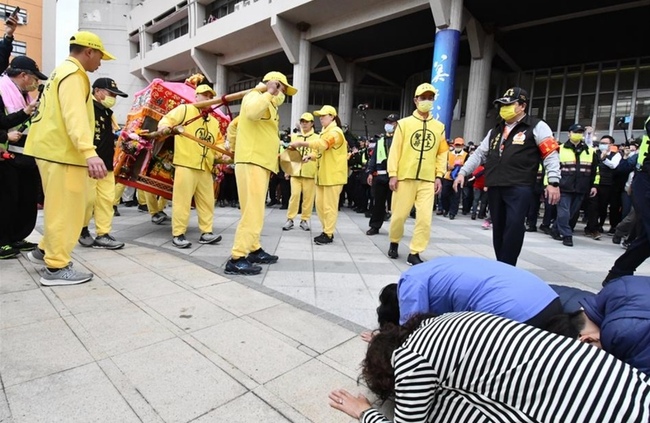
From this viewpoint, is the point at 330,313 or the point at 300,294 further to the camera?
the point at 300,294

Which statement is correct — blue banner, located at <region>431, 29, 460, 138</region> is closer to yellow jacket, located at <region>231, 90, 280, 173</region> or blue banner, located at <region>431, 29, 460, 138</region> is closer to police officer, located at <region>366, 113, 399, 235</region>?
police officer, located at <region>366, 113, 399, 235</region>

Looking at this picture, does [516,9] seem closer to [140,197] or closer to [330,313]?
[140,197]

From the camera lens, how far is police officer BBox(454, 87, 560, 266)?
11.8 feet

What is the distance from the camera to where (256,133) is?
3.81m

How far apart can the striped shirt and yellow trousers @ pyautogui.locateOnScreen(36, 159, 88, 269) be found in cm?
293

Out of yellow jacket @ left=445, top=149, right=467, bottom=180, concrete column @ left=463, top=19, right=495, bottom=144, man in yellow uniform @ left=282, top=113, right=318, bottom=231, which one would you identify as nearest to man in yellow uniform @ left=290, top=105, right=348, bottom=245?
man in yellow uniform @ left=282, top=113, right=318, bottom=231

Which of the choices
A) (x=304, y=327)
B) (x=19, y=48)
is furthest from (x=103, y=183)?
(x=19, y=48)

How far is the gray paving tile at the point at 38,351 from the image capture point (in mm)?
1863

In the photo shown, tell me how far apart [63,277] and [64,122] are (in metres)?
1.23

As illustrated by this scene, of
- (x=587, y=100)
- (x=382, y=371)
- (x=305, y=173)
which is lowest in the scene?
(x=382, y=371)

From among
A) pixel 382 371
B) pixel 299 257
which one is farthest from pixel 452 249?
pixel 382 371

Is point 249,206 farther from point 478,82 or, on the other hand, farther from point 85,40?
point 478,82

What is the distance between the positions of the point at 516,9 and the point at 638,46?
633 centimetres

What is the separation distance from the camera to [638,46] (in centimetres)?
1719
